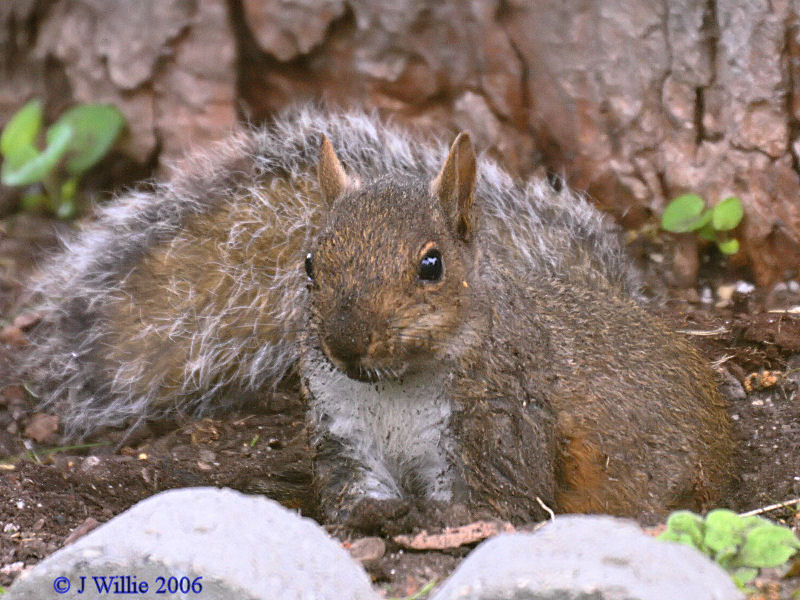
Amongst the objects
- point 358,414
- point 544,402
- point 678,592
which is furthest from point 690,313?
point 678,592

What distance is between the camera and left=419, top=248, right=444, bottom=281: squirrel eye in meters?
2.55

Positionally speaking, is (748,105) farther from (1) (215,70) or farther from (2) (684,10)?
(1) (215,70)

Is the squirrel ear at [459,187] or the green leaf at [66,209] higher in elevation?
the squirrel ear at [459,187]

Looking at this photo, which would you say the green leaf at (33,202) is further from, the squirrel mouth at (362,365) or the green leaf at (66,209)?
the squirrel mouth at (362,365)

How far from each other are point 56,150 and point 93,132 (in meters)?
0.40

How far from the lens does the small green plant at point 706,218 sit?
4.21 metres

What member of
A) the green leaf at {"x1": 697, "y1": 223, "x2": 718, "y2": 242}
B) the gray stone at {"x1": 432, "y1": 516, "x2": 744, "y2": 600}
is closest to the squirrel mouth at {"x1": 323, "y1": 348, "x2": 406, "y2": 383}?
the gray stone at {"x1": 432, "y1": 516, "x2": 744, "y2": 600}

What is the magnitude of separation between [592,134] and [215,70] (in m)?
1.72

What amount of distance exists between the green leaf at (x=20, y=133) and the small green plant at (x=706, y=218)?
2839mm

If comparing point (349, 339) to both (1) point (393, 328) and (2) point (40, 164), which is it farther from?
(2) point (40, 164)

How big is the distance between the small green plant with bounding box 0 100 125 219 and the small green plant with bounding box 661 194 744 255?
256cm

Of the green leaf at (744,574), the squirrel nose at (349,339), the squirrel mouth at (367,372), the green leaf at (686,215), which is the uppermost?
the squirrel nose at (349,339)

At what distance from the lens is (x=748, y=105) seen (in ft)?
13.4

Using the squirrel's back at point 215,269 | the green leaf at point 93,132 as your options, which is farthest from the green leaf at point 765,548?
the green leaf at point 93,132
